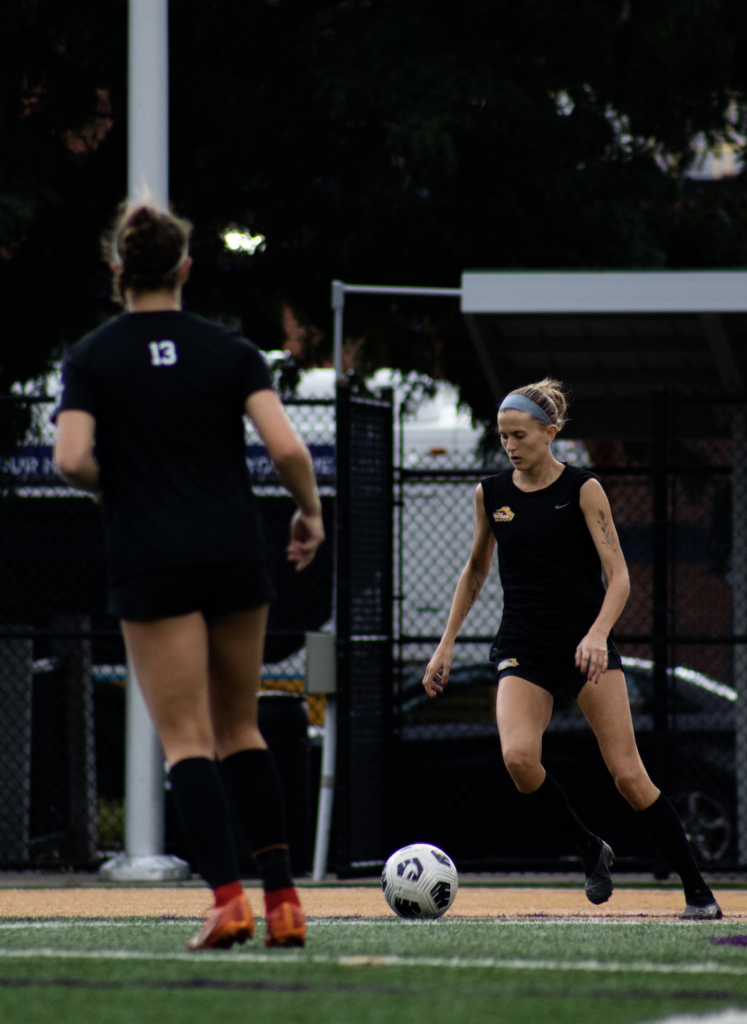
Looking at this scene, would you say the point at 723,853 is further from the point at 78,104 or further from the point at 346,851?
the point at 78,104

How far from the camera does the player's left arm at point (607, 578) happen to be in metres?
5.70

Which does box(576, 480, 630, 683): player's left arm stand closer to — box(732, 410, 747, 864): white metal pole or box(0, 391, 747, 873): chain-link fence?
A: box(0, 391, 747, 873): chain-link fence

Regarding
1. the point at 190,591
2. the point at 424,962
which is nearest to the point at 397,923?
the point at 424,962

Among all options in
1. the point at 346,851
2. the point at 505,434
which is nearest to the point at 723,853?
the point at 346,851

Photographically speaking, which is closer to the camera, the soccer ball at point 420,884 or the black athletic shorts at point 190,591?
the black athletic shorts at point 190,591

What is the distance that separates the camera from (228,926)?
13.7ft

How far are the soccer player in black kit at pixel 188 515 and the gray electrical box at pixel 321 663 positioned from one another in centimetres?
489

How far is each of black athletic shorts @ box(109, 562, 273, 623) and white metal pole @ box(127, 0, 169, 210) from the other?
5.64 meters

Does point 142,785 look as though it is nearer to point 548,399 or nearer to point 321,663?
point 321,663

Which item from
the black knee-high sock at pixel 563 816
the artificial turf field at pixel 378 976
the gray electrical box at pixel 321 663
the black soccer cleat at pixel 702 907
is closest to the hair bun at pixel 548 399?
the black knee-high sock at pixel 563 816

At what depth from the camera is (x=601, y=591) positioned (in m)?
6.25

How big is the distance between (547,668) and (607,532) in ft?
1.86

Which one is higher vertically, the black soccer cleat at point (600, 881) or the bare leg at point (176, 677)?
the bare leg at point (176, 677)

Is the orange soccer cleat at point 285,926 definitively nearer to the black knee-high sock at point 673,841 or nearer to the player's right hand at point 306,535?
the player's right hand at point 306,535
